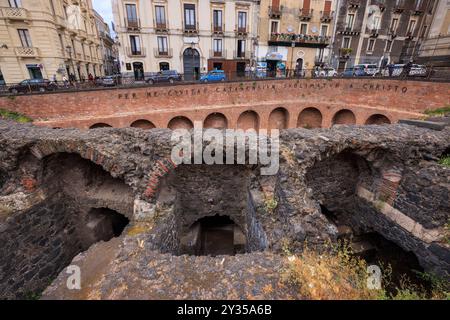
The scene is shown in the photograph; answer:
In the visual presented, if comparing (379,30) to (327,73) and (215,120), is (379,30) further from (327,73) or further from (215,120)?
(215,120)

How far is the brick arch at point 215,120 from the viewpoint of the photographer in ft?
54.8

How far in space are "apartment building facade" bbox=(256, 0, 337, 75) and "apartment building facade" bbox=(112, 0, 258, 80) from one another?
61.0 inches

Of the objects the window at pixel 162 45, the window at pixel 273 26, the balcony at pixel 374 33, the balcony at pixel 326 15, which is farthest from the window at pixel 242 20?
the balcony at pixel 374 33

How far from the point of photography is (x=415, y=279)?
5.62 meters

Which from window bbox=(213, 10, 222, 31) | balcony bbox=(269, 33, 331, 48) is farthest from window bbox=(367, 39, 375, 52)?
window bbox=(213, 10, 222, 31)

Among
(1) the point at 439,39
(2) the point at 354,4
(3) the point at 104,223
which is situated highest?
(2) the point at 354,4

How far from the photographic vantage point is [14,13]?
16.6 metres

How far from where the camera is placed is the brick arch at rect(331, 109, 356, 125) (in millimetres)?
17206

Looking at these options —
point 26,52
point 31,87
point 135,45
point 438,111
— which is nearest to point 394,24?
point 438,111

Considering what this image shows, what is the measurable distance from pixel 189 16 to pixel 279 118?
13986mm

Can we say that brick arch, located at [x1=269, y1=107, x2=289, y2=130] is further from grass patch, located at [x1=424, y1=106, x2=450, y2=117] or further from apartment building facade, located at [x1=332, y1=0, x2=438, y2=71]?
apartment building facade, located at [x1=332, y1=0, x2=438, y2=71]

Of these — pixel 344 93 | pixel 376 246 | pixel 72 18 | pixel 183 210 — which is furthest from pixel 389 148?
pixel 72 18

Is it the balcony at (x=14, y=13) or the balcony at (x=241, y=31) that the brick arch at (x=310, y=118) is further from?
the balcony at (x=14, y=13)

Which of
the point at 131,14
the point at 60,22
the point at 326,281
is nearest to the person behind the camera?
the point at 326,281
